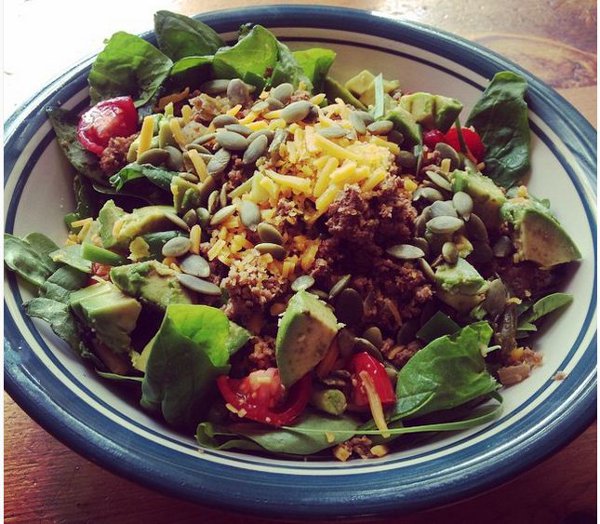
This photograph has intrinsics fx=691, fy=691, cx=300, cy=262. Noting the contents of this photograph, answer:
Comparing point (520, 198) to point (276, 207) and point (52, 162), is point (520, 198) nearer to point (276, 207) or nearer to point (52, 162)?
point (276, 207)

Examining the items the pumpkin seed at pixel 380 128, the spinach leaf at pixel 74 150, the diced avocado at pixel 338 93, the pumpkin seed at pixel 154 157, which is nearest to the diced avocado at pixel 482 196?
the pumpkin seed at pixel 380 128

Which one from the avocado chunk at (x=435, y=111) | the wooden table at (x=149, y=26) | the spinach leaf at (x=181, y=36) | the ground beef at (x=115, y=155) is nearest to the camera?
the wooden table at (x=149, y=26)

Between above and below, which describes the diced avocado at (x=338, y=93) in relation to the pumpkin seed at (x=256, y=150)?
above

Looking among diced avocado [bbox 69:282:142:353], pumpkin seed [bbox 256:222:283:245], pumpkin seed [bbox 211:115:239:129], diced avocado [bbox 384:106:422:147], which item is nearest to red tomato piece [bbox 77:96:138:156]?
pumpkin seed [bbox 211:115:239:129]

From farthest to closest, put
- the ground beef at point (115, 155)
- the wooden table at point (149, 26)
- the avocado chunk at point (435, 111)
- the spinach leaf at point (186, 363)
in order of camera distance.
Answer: the avocado chunk at point (435, 111) → the ground beef at point (115, 155) → the wooden table at point (149, 26) → the spinach leaf at point (186, 363)

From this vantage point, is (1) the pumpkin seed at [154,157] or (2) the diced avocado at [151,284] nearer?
(2) the diced avocado at [151,284]

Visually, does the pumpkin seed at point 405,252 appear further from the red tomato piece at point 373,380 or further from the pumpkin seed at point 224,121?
the pumpkin seed at point 224,121
